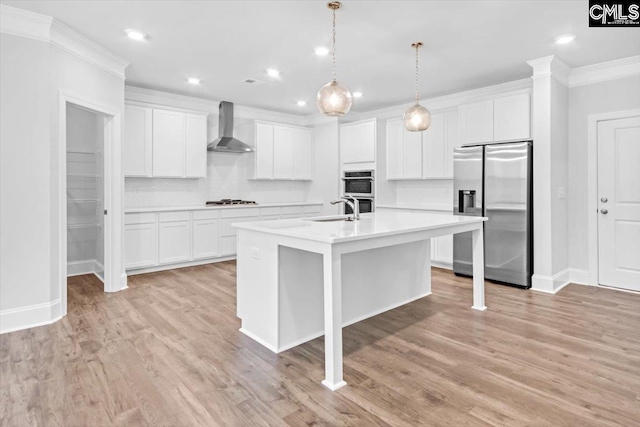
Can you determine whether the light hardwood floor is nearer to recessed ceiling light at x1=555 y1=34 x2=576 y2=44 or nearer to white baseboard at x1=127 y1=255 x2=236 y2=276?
white baseboard at x1=127 y1=255 x2=236 y2=276

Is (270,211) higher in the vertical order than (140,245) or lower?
higher

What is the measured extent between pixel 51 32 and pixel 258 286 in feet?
9.42

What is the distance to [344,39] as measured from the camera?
141 inches

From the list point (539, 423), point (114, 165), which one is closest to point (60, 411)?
point (539, 423)

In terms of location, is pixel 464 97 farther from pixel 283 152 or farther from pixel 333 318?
pixel 333 318

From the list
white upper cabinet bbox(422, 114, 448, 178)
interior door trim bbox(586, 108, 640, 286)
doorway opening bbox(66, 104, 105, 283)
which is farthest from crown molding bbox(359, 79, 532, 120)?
doorway opening bbox(66, 104, 105, 283)

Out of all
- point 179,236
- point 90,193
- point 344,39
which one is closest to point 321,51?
point 344,39

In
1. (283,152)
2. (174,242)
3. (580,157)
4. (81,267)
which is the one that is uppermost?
(283,152)

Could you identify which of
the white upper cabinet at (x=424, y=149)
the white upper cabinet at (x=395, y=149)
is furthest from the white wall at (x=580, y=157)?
the white upper cabinet at (x=395, y=149)

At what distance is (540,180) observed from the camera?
171 inches

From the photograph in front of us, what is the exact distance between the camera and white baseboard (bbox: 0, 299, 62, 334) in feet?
10.1

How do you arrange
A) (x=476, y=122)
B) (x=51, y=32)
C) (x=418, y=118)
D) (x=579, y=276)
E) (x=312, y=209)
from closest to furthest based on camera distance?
(x=51, y=32) < (x=418, y=118) < (x=579, y=276) < (x=476, y=122) < (x=312, y=209)

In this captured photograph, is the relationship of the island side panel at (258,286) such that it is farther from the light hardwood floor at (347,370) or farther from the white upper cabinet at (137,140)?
the white upper cabinet at (137,140)

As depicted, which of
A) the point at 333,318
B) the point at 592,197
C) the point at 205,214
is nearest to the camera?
the point at 333,318
